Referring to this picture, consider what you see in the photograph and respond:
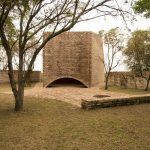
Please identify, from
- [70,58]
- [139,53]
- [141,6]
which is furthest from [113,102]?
[139,53]

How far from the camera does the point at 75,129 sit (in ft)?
32.6

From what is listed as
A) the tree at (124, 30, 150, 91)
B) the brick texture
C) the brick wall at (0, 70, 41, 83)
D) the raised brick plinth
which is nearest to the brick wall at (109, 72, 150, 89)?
the tree at (124, 30, 150, 91)

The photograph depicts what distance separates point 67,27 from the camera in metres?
13.4

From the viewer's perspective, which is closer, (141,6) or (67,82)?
(141,6)

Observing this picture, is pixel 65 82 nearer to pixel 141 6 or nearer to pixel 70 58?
pixel 70 58

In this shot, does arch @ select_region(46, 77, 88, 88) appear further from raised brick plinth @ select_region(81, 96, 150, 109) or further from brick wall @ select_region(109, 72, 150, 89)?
raised brick plinth @ select_region(81, 96, 150, 109)

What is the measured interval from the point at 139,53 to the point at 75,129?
2318 cm

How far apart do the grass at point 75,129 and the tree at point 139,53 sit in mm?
17706

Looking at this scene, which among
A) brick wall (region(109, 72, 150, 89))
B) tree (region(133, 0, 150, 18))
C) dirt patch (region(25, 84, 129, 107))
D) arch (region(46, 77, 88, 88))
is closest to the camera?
tree (region(133, 0, 150, 18))

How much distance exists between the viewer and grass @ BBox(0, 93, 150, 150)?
818 centimetres

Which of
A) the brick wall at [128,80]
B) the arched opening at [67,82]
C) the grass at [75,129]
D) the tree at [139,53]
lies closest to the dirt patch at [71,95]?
the grass at [75,129]

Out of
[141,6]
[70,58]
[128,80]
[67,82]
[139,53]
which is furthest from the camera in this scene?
[128,80]

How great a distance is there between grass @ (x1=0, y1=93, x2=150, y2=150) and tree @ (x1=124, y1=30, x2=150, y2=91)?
17.7 metres

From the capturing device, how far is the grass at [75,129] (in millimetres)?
8176
